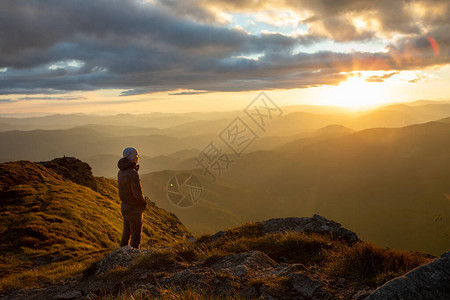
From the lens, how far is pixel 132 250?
375 inches

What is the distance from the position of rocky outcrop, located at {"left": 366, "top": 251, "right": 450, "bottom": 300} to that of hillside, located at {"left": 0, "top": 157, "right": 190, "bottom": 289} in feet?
30.2

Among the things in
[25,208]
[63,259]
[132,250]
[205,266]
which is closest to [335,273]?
[205,266]

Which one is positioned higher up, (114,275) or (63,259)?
(114,275)

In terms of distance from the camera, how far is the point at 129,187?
10570 mm

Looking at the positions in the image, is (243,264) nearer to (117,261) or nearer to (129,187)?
(117,261)

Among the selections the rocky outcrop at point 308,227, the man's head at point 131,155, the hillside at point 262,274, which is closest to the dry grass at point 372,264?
the hillside at point 262,274

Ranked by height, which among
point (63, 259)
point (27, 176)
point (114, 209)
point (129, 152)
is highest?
point (129, 152)

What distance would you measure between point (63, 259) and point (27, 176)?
1933cm

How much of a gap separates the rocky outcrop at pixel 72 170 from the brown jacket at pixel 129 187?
32.9 m

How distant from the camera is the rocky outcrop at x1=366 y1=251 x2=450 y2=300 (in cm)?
353

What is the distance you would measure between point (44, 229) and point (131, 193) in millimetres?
10442

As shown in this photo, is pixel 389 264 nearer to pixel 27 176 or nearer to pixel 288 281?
pixel 288 281

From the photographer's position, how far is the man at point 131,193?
405 inches

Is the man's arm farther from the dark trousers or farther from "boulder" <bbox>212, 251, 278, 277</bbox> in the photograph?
"boulder" <bbox>212, 251, 278, 277</bbox>
